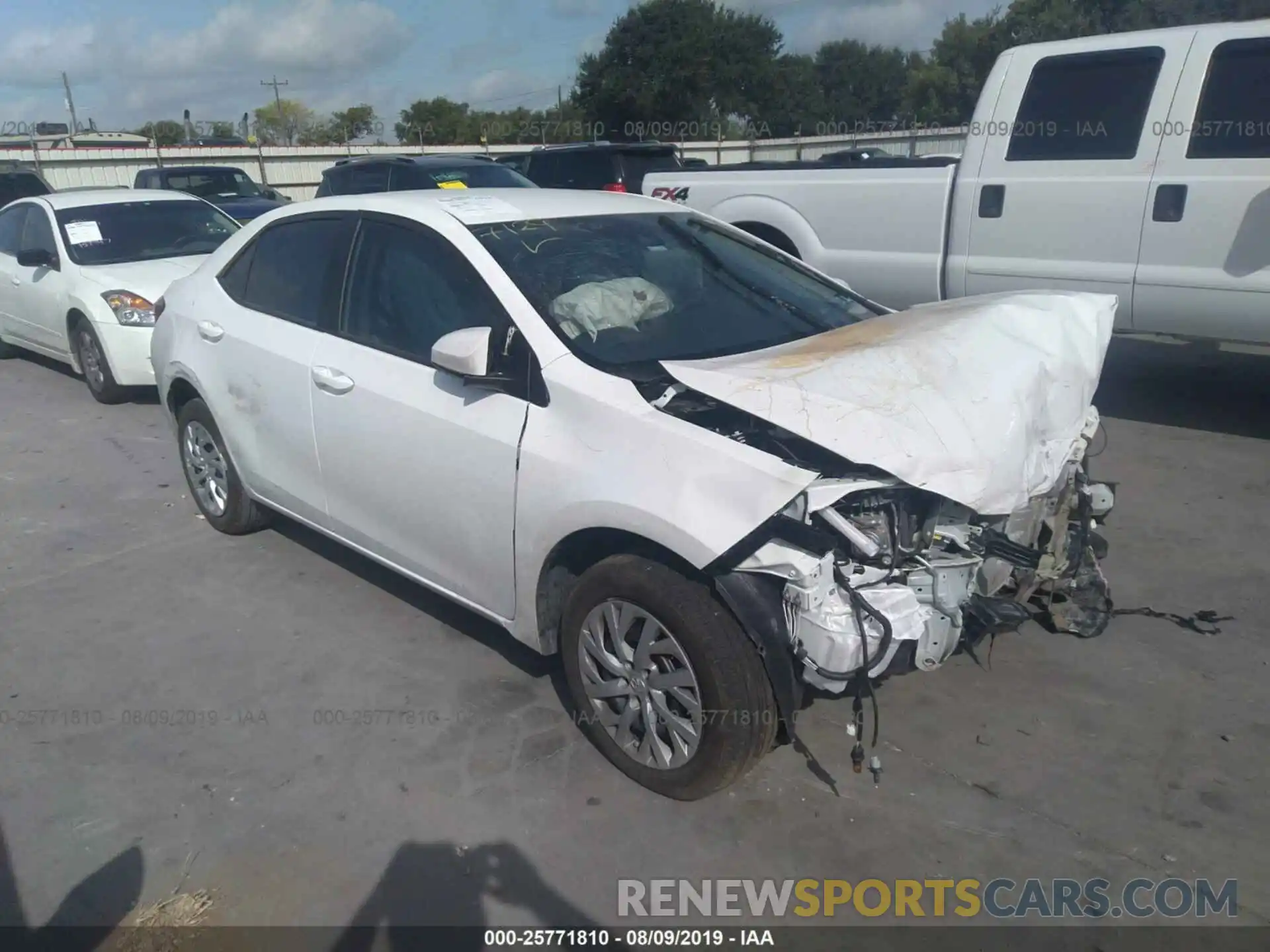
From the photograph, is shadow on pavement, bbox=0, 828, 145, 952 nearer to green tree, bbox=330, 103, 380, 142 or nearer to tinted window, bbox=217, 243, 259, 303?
tinted window, bbox=217, 243, 259, 303

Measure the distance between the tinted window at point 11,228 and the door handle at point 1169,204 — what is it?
9178mm

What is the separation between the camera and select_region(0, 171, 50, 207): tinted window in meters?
18.2

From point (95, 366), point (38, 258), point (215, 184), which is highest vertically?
point (215, 184)

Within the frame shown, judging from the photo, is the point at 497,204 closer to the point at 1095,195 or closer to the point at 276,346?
the point at 276,346

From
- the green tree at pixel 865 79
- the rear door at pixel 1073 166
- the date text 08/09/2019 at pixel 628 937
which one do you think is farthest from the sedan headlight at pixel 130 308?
the green tree at pixel 865 79

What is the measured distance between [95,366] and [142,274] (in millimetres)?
833

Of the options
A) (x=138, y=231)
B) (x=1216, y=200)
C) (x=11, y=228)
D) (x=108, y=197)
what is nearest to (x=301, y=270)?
(x=1216, y=200)

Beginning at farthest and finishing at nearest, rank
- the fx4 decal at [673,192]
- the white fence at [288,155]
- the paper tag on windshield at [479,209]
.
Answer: the white fence at [288,155]
the fx4 decal at [673,192]
the paper tag on windshield at [479,209]

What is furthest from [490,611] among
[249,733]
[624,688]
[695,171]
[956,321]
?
[695,171]

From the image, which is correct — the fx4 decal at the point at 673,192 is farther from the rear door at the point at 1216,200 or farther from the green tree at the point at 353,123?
the green tree at the point at 353,123

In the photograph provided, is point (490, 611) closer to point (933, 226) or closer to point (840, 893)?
point (840, 893)

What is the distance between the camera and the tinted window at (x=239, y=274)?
4.84m

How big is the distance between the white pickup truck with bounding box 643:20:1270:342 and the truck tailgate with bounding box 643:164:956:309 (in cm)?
1

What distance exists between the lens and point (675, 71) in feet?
133
